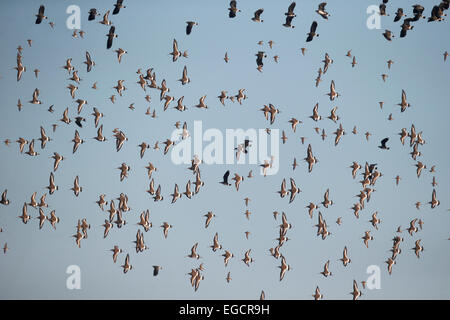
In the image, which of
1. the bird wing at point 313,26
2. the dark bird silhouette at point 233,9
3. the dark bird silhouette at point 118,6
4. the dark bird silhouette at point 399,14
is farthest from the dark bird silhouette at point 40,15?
the dark bird silhouette at point 399,14

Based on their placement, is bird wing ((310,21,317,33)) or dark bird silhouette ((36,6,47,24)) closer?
dark bird silhouette ((36,6,47,24))

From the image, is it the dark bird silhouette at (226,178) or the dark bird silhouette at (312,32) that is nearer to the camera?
the dark bird silhouette at (312,32)

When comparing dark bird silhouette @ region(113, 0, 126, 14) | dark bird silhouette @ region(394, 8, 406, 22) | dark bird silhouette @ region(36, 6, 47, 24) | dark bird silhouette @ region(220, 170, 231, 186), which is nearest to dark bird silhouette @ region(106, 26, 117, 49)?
dark bird silhouette @ region(113, 0, 126, 14)

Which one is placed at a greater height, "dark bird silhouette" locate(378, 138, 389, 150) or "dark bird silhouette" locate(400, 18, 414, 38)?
"dark bird silhouette" locate(400, 18, 414, 38)

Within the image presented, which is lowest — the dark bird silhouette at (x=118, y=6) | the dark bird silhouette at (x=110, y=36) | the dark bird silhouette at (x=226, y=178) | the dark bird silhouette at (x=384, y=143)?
the dark bird silhouette at (x=226, y=178)

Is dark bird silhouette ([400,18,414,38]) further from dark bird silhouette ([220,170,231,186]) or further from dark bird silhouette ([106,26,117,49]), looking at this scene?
dark bird silhouette ([106,26,117,49])

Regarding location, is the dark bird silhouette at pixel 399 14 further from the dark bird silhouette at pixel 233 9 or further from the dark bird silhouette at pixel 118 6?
the dark bird silhouette at pixel 118 6

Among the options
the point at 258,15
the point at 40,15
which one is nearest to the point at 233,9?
the point at 258,15
